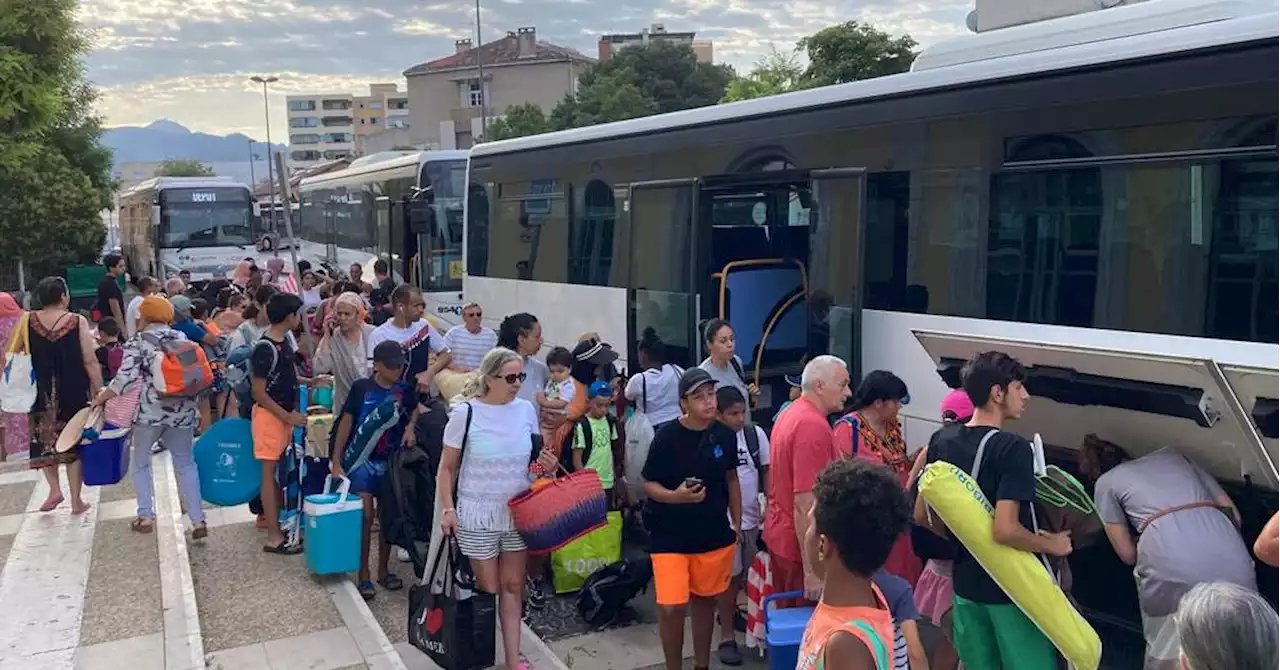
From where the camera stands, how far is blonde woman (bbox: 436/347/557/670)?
5.14 meters

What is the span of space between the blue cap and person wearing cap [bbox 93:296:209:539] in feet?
10.1

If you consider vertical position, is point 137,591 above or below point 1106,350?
below

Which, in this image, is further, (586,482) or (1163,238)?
(586,482)

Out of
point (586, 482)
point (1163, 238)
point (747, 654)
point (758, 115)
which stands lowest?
point (747, 654)

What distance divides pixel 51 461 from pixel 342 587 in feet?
10.6

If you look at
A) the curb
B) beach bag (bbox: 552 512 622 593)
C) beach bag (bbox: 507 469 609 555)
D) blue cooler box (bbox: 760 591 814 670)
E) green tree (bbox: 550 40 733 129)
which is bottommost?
the curb

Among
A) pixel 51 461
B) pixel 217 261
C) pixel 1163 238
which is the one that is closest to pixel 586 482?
pixel 1163 238

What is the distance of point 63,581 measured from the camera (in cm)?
673

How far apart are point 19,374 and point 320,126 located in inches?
6261

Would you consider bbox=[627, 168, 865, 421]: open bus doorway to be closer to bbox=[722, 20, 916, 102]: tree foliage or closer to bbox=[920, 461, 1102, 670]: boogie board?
bbox=[920, 461, 1102, 670]: boogie board

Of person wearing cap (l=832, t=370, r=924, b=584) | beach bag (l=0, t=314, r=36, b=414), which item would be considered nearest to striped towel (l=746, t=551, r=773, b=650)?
person wearing cap (l=832, t=370, r=924, b=584)

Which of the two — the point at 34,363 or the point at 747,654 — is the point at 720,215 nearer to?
the point at 747,654

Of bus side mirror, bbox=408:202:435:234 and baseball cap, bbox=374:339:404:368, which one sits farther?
bus side mirror, bbox=408:202:435:234

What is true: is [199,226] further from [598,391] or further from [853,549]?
[853,549]
